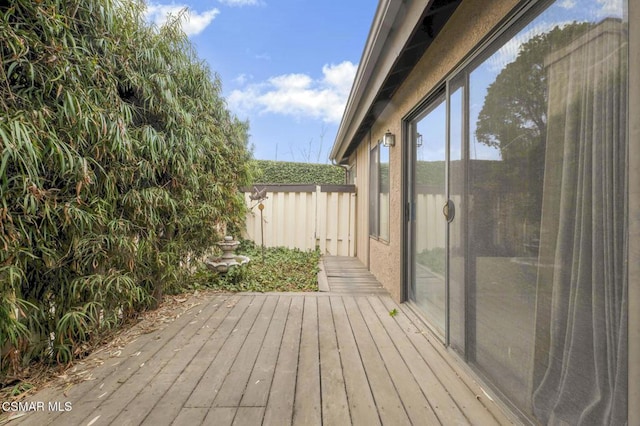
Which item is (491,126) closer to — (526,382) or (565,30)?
(565,30)

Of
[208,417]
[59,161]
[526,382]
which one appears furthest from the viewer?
[59,161]

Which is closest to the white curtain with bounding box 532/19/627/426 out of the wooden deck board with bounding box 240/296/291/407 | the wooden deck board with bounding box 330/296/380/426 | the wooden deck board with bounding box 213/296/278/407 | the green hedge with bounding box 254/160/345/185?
the wooden deck board with bounding box 330/296/380/426

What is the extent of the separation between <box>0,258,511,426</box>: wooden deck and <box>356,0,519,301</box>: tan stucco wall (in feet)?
2.98

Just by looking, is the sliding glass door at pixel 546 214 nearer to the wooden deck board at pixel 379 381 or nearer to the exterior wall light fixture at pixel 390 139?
the wooden deck board at pixel 379 381

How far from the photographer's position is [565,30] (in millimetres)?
1166

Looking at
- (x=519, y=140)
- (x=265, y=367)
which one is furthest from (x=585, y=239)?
(x=265, y=367)

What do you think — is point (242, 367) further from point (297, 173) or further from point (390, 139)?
point (297, 173)

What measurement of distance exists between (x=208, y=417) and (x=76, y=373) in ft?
3.59

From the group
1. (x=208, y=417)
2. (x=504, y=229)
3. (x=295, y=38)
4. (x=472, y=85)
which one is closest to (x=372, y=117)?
(x=472, y=85)

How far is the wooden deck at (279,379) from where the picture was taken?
A: 1.48 metres

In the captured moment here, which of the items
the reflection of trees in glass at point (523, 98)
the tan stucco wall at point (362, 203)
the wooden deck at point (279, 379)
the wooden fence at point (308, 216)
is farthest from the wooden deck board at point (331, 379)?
the wooden fence at point (308, 216)

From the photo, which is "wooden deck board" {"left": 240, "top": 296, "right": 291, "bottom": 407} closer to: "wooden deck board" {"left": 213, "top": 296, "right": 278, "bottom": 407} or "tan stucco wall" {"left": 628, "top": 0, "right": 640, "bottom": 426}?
"wooden deck board" {"left": 213, "top": 296, "right": 278, "bottom": 407}

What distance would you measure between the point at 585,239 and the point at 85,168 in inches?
98.8

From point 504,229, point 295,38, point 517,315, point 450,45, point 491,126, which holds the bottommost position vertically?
point 517,315
